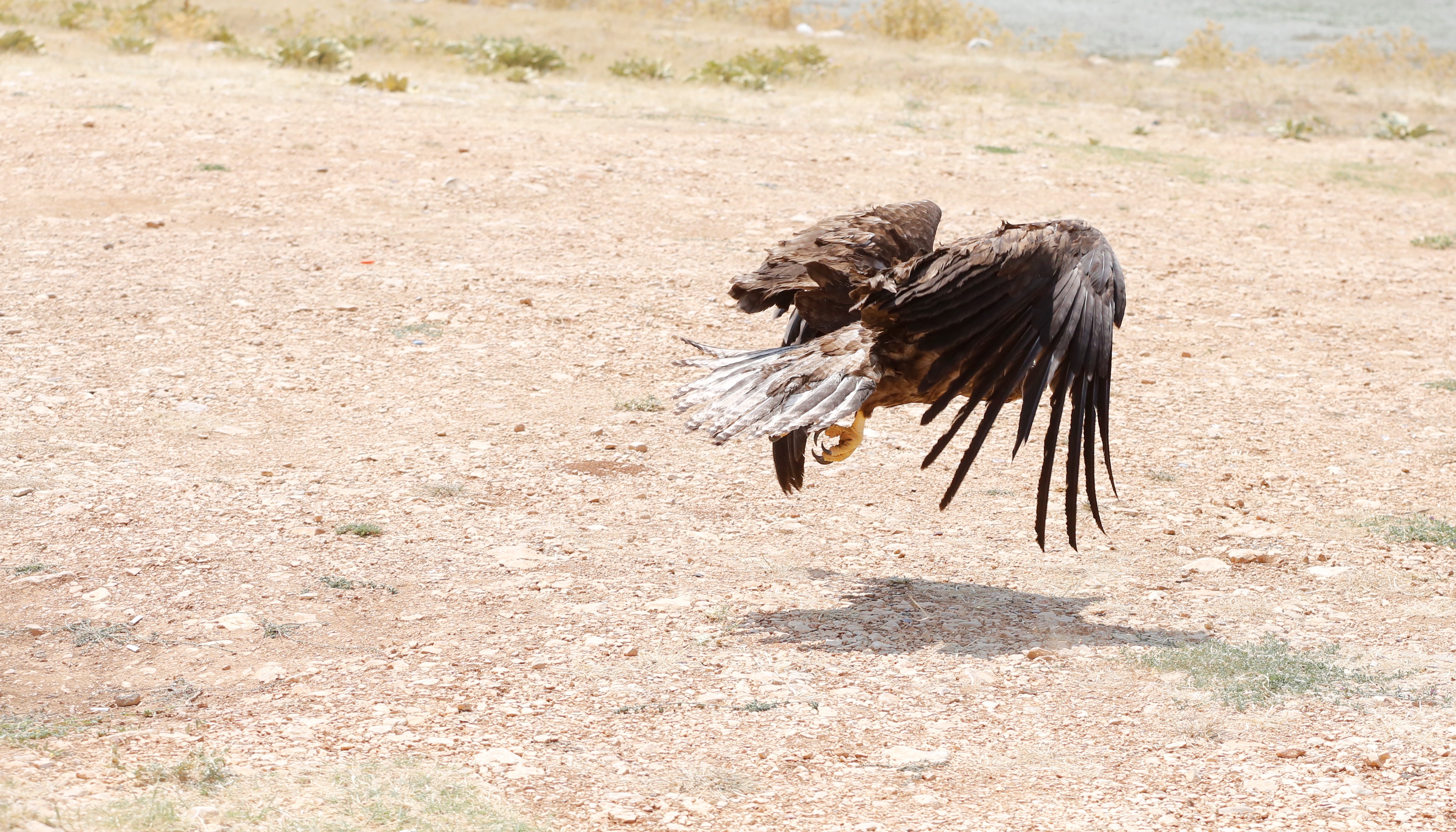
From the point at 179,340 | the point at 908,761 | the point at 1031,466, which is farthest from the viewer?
the point at 179,340

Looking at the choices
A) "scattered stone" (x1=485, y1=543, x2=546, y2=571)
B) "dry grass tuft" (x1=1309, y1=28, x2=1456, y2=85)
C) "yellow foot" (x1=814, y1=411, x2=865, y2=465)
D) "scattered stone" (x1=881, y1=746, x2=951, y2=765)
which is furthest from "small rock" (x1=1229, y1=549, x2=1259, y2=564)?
"dry grass tuft" (x1=1309, y1=28, x2=1456, y2=85)

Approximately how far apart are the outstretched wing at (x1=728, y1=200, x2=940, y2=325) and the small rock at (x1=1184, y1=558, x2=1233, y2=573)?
169 cm

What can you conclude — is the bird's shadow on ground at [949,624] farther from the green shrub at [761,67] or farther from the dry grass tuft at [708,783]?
the green shrub at [761,67]

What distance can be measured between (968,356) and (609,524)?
188 cm

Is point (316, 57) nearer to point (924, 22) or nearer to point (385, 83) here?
point (385, 83)

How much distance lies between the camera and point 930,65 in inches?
798

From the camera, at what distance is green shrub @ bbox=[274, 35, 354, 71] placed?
53.0ft

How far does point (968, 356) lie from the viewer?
480 centimetres

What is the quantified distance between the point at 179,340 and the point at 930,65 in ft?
47.6

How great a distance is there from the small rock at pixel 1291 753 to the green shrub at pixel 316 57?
46.9ft

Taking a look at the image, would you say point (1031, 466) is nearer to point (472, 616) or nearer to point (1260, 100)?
point (472, 616)

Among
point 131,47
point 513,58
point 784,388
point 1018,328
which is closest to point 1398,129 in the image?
point 513,58

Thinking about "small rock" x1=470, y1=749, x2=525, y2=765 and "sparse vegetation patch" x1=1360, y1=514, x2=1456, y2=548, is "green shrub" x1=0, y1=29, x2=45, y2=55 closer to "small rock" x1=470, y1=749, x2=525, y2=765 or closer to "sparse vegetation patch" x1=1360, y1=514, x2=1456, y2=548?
"small rock" x1=470, y1=749, x2=525, y2=765

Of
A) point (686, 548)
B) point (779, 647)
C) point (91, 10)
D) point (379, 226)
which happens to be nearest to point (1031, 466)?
point (686, 548)
